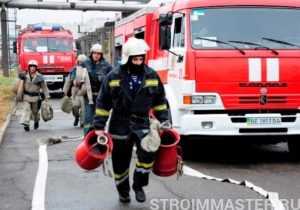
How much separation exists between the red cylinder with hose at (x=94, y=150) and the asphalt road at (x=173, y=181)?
0.50 metres

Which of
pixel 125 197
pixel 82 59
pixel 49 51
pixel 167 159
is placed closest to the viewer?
pixel 167 159

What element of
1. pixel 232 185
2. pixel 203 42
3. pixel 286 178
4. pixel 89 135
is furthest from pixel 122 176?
pixel 203 42

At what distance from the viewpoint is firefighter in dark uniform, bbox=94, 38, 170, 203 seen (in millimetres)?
6750

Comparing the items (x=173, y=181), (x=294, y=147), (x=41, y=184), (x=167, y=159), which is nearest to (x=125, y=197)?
(x=167, y=159)

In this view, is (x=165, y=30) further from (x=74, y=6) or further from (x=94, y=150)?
(x=74, y=6)

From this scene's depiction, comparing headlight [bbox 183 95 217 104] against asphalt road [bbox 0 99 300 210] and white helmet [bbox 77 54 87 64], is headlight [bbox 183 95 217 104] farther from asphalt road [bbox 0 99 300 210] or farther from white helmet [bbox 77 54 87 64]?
white helmet [bbox 77 54 87 64]

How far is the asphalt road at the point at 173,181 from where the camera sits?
7.10 meters

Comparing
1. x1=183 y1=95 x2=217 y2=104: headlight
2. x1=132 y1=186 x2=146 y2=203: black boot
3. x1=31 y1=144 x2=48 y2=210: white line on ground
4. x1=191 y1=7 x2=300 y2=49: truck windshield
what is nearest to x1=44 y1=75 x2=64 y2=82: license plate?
→ x1=31 y1=144 x2=48 y2=210: white line on ground

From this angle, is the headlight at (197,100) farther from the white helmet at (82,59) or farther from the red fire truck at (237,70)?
the white helmet at (82,59)

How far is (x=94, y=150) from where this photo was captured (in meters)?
6.76

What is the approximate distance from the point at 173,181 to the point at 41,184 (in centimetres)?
164

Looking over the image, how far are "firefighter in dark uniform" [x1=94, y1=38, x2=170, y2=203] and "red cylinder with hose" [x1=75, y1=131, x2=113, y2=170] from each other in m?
0.10

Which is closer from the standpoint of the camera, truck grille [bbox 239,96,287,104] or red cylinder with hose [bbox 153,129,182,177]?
red cylinder with hose [bbox 153,129,182,177]

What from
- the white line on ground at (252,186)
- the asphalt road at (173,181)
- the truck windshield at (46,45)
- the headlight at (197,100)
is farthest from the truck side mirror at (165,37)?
the truck windshield at (46,45)
